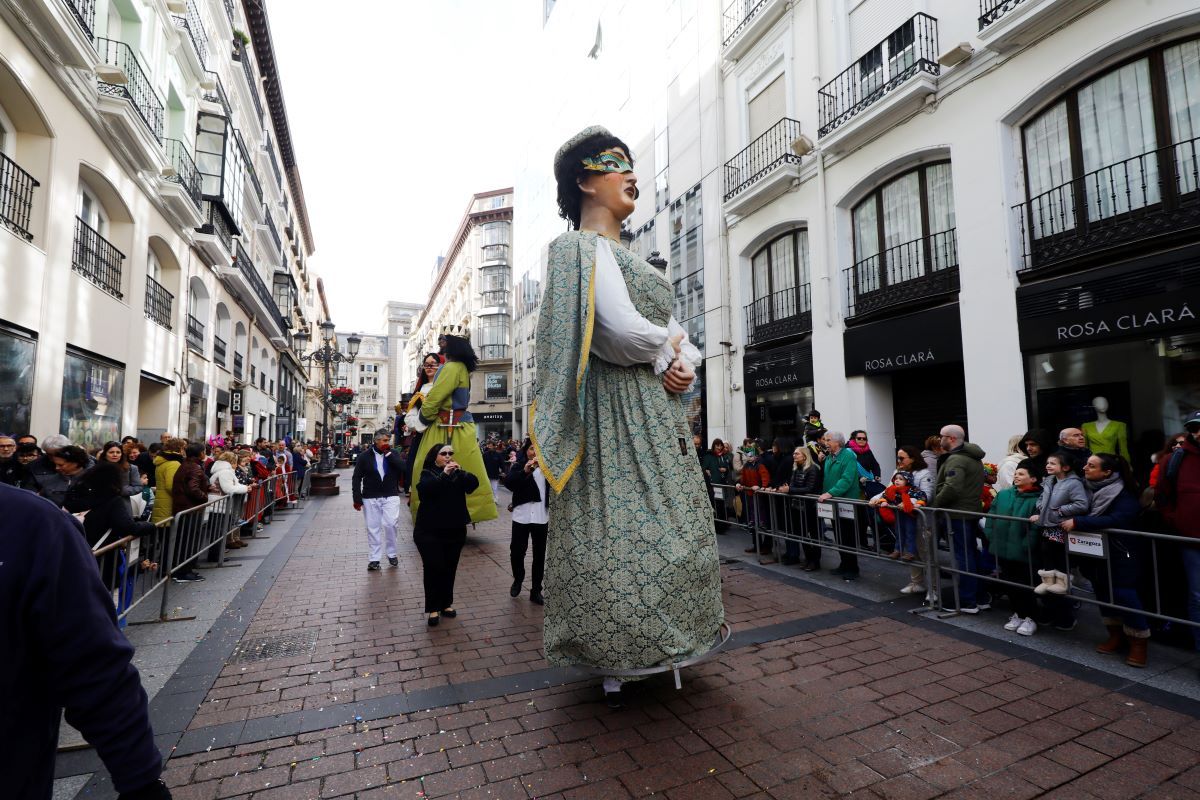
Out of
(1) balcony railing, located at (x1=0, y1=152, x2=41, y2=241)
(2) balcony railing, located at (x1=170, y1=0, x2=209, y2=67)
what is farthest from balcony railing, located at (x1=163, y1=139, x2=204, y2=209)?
(1) balcony railing, located at (x1=0, y1=152, x2=41, y2=241)

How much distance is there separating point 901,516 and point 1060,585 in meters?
1.60

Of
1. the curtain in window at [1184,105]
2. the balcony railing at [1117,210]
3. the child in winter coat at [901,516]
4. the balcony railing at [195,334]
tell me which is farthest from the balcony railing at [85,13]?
the curtain in window at [1184,105]

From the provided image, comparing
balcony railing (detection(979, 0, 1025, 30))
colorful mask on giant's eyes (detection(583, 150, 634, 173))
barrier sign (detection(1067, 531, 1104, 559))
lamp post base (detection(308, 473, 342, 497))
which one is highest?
balcony railing (detection(979, 0, 1025, 30))

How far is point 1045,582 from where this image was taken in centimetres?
436

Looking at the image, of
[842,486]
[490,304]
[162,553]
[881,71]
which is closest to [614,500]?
[162,553]

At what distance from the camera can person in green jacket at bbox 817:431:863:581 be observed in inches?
249

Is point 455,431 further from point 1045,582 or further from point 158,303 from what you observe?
point 158,303

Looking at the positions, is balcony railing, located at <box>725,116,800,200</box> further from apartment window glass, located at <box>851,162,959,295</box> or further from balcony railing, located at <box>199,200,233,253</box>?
balcony railing, located at <box>199,200,233,253</box>

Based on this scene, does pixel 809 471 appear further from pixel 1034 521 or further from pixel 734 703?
pixel 734 703

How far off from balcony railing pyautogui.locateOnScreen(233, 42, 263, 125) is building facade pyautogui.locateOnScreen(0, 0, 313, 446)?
8.7 inches

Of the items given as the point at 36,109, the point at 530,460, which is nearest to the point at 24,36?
the point at 36,109

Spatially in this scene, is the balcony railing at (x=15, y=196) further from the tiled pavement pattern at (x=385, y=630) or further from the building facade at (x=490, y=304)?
the building facade at (x=490, y=304)

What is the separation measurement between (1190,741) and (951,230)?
8419 millimetres

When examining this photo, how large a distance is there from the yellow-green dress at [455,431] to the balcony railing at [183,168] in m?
12.1
